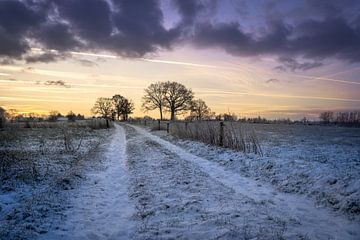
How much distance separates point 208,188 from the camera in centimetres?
777

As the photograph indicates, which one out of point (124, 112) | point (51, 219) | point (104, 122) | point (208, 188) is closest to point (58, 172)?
point (51, 219)

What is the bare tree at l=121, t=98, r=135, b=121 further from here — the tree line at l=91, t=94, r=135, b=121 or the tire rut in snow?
the tire rut in snow

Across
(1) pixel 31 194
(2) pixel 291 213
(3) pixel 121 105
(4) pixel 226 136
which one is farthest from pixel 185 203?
(3) pixel 121 105

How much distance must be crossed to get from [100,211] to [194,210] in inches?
87.9

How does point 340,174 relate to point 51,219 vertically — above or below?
above

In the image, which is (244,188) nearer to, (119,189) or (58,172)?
(119,189)

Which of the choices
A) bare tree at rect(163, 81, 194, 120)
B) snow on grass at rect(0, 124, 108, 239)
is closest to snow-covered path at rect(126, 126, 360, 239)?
snow on grass at rect(0, 124, 108, 239)

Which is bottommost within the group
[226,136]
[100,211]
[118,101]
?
[100,211]

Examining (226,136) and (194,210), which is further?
(226,136)

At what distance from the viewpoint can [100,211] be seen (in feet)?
20.0

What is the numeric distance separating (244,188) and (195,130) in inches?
508

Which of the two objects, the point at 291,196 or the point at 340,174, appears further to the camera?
the point at 340,174

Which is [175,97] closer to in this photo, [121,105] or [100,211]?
[121,105]

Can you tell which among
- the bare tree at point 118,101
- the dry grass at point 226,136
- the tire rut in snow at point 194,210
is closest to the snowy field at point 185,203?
the tire rut in snow at point 194,210
